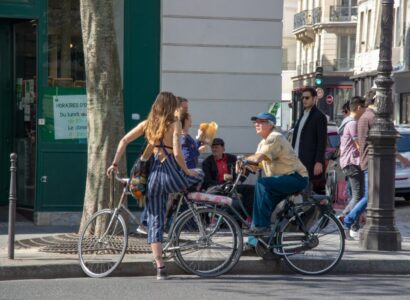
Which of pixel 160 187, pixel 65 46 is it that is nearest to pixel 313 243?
pixel 160 187

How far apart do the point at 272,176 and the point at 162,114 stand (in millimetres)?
1445

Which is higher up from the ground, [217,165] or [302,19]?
[302,19]

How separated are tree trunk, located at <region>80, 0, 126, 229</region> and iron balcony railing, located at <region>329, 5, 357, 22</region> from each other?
191 feet

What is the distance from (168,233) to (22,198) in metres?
4.50

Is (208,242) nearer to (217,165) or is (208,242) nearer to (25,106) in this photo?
(217,165)

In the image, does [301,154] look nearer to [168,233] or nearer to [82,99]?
[168,233]

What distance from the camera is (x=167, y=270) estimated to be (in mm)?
10227

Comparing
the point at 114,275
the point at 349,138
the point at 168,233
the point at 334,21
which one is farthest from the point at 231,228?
the point at 334,21

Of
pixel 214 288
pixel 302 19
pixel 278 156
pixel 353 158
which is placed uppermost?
pixel 302 19

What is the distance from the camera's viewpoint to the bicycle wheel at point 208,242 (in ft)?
32.7

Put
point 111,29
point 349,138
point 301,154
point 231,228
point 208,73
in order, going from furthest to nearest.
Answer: point 208,73
point 349,138
point 301,154
point 111,29
point 231,228

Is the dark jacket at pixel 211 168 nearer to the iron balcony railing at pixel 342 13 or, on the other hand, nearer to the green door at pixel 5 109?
the green door at pixel 5 109

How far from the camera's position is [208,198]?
10.0 m

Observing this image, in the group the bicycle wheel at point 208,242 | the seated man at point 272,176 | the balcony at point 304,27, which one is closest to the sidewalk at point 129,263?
the bicycle wheel at point 208,242
